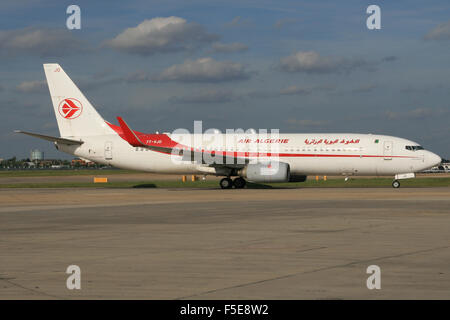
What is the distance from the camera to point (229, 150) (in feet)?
152

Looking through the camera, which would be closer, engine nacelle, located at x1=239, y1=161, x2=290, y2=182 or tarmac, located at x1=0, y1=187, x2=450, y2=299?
tarmac, located at x1=0, y1=187, x2=450, y2=299

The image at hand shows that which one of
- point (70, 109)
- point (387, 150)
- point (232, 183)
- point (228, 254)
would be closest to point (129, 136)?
point (70, 109)

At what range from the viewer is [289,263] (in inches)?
449

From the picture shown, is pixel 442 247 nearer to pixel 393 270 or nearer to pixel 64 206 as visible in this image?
pixel 393 270

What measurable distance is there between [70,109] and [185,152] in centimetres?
1064

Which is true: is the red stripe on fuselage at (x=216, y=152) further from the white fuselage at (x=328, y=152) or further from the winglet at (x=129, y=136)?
the winglet at (x=129, y=136)

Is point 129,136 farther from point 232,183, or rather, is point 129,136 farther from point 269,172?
point 269,172

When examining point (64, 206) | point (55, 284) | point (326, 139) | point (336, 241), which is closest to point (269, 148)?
point (326, 139)

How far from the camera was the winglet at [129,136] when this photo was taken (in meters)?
43.6

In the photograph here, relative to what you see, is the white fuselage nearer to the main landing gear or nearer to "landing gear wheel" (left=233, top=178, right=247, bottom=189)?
the main landing gear

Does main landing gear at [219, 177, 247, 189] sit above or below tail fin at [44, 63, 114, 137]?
below

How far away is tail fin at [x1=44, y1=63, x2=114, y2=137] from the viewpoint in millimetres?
49344

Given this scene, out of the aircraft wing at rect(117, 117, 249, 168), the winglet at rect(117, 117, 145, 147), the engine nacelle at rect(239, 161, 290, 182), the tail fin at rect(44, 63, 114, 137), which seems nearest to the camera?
the engine nacelle at rect(239, 161, 290, 182)

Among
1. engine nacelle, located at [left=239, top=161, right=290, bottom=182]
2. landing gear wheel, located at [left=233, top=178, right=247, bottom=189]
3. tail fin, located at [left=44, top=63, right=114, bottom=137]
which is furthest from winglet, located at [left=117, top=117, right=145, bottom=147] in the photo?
engine nacelle, located at [left=239, top=161, right=290, bottom=182]
